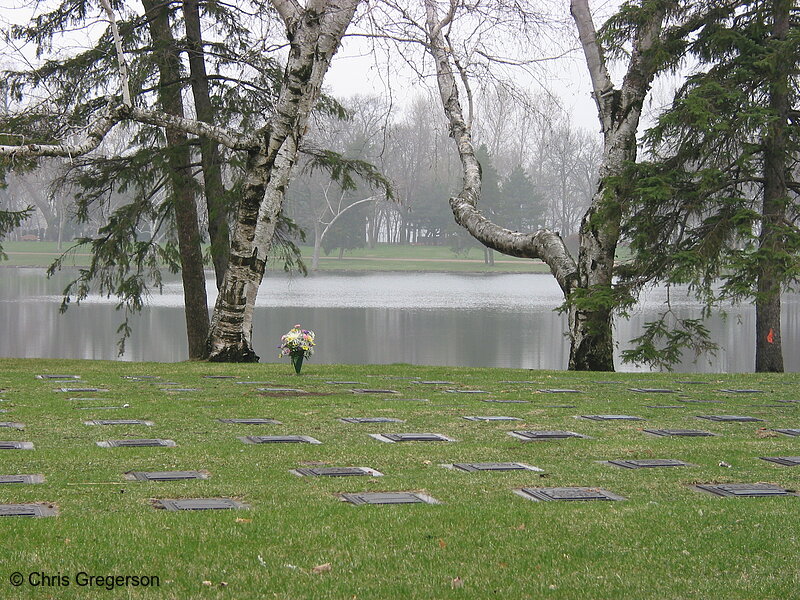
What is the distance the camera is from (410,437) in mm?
7348

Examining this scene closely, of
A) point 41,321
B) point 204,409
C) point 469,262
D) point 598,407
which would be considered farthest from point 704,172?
point 469,262

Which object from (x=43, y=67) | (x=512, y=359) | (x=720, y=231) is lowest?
(x=512, y=359)

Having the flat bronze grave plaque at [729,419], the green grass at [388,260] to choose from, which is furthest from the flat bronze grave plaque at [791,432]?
the green grass at [388,260]

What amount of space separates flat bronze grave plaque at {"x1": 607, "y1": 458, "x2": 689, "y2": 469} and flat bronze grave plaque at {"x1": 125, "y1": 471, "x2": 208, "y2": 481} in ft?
8.95

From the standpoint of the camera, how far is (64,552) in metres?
4.00

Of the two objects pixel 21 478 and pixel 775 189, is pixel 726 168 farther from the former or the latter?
pixel 21 478

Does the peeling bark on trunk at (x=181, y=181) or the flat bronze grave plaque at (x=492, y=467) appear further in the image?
the peeling bark on trunk at (x=181, y=181)

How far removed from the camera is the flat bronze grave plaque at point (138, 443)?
667 centimetres

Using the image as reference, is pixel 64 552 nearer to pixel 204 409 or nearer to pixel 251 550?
pixel 251 550

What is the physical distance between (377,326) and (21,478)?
26309mm

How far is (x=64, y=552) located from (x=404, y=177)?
74.2 m

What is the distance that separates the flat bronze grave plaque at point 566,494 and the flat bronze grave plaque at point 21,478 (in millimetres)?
2766

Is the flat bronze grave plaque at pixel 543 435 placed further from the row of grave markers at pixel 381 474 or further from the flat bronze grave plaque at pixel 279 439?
the flat bronze grave plaque at pixel 279 439

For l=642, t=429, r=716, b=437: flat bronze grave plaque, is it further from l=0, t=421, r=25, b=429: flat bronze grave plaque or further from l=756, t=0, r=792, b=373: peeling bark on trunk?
l=756, t=0, r=792, b=373: peeling bark on trunk
